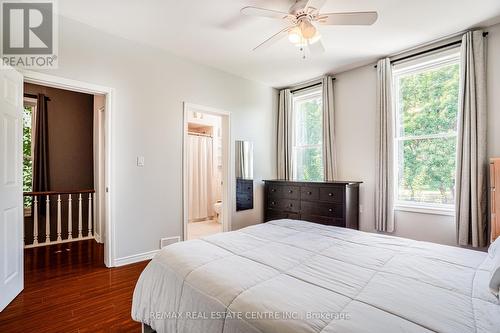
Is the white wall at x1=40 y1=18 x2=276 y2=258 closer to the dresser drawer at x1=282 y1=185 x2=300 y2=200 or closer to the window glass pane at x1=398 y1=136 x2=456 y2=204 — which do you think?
the dresser drawer at x1=282 y1=185 x2=300 y2=200

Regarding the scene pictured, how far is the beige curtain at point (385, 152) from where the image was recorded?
134 inches

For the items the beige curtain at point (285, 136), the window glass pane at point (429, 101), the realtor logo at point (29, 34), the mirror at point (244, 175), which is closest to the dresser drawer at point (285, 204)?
the mirror at point (244, 175)

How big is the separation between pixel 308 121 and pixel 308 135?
265mm

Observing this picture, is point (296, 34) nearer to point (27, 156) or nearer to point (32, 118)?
point (32, 118)

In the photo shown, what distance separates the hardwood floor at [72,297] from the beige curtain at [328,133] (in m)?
3.09

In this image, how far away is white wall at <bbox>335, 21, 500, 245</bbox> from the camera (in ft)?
10.3

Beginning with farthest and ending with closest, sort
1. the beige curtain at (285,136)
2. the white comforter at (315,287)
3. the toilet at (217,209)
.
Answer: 1. the toilet at (217,209)
2. the beige curtain at (285,136)
3. the white comforter at (315,287)

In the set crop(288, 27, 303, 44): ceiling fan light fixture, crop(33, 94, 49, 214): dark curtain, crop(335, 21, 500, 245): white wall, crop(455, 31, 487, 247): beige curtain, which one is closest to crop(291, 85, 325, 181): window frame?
crop(335, 21, 500, 245): white wall

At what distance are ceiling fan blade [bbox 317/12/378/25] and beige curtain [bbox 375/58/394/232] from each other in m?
1.62

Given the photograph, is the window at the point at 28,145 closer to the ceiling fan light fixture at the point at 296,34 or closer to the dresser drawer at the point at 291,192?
the dresser drawer at the point at 291,192

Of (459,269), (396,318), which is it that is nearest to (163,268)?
(396,318)

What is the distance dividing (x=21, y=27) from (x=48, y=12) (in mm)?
301

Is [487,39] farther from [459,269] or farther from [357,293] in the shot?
[357,293]

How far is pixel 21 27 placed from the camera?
2.48m
